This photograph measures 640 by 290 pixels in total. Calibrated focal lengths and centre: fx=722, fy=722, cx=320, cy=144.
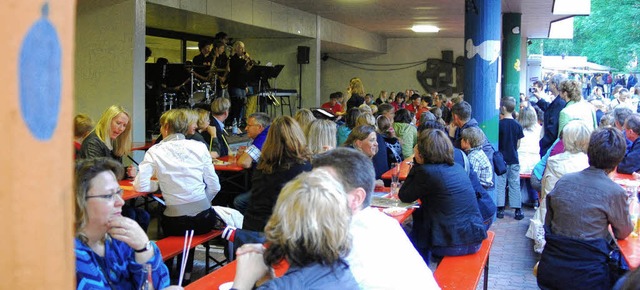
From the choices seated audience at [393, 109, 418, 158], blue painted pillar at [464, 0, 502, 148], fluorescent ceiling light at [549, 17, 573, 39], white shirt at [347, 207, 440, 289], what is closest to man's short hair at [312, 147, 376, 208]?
white shirt at [347, 207, 440, 289]

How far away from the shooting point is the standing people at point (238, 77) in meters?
14.0

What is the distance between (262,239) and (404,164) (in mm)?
3496

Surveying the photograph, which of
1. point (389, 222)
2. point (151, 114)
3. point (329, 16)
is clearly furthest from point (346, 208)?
point (329, 16)

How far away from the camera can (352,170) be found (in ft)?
10.0

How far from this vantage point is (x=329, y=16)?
55.4ft

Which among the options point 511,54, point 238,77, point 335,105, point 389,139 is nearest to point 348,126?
point 389,139

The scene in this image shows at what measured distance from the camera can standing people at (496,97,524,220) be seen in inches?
345

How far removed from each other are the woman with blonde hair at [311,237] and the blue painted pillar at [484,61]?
7.00 meters

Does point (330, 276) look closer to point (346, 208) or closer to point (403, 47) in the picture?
point (346, 208)

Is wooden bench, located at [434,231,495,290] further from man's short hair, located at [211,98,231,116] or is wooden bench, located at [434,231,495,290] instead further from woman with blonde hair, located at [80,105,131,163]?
→ man's short hair, located at [211,98,231,116]

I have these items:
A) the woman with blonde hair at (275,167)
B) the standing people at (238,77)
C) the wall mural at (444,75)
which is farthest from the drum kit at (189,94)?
the wall mural at (444,75)

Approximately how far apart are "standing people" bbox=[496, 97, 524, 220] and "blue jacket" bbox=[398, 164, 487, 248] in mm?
4086

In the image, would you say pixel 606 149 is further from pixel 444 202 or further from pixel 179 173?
pixel 179 173

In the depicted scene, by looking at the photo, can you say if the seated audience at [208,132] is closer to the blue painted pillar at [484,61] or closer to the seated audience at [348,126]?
the seated audience at [348,126]
